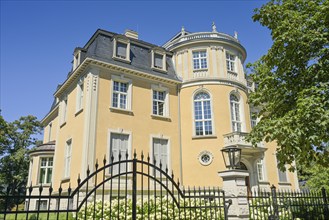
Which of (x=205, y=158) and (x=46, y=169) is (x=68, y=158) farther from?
(x=205, y=158)

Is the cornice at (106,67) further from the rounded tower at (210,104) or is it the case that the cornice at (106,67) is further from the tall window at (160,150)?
the tall window at (160,150)

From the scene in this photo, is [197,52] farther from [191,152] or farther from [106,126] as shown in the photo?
[106,126]

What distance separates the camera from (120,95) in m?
17.3

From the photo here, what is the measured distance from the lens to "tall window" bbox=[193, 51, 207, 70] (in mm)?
20297

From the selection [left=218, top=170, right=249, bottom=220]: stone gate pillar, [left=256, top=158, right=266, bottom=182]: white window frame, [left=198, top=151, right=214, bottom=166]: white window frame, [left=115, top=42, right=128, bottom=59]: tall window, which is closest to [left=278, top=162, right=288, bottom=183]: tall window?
[left=256, top=158, right=266, bottom=182]: white window frame

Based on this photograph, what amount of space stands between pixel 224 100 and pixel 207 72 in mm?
2468

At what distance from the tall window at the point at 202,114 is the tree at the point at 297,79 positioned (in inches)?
282

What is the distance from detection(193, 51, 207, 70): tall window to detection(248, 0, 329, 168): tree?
8.53 meters

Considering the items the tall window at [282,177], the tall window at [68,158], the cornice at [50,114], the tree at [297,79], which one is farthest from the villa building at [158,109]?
the tree at [297,79]

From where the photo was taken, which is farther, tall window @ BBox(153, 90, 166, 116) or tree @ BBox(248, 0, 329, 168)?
tall window @ BBox(153, 90, 166, 116)

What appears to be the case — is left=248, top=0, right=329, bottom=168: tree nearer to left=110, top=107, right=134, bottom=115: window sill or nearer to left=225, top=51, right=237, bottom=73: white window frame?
left=110, top=107, right=134, bottom=115: window sill

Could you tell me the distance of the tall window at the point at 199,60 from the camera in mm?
20297

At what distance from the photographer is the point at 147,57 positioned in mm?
19766

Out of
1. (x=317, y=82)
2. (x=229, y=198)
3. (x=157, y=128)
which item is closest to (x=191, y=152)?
(x=157, y=128)
